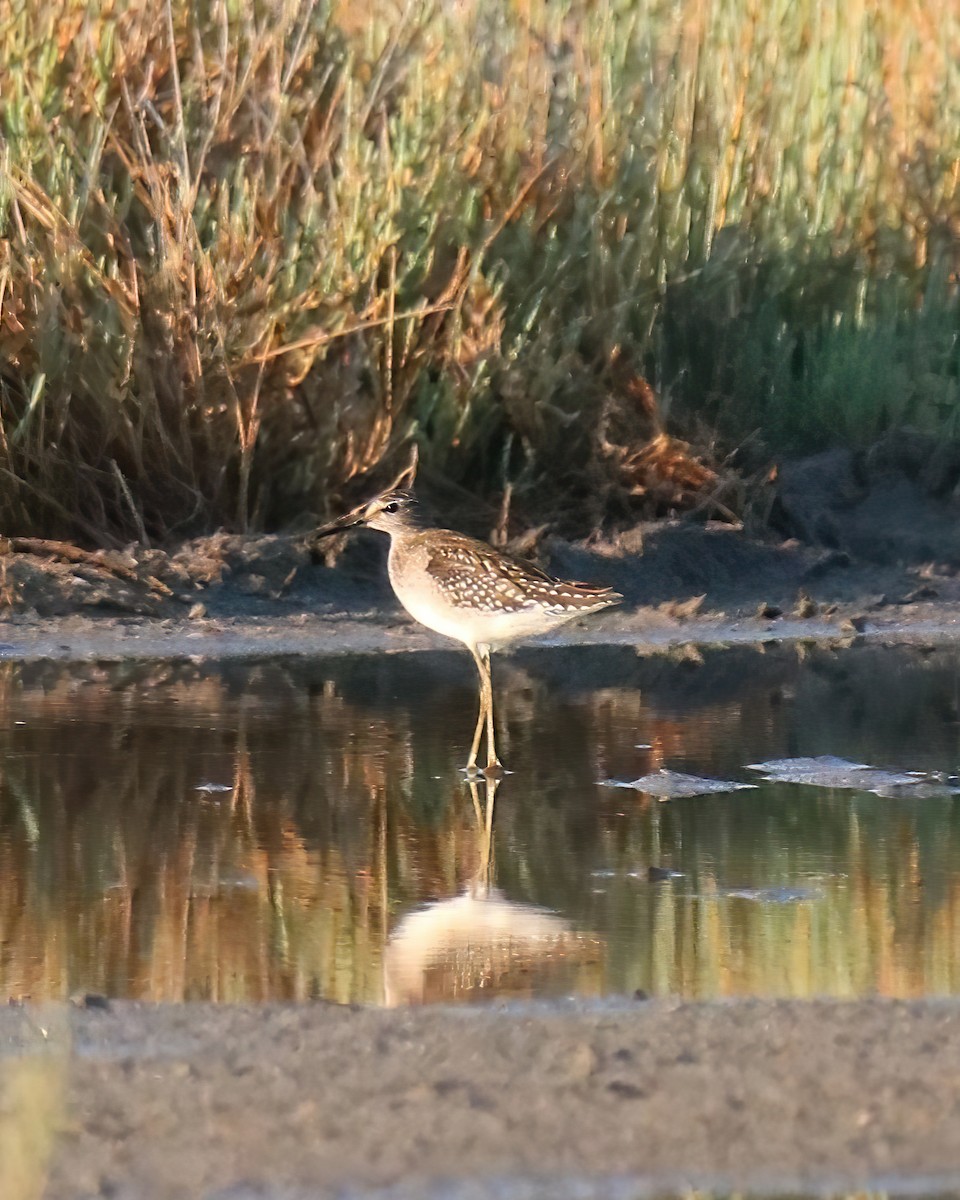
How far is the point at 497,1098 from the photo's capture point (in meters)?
4.15

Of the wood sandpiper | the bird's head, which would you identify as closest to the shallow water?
the wood sandpiper

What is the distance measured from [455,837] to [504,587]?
1.56 meters

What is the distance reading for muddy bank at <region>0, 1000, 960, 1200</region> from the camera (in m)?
3.83

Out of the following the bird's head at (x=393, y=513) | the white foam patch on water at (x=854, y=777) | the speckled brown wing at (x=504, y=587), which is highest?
the speckled brown wing at (x=504, y=587)

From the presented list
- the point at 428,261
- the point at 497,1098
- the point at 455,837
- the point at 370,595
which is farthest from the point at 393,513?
the point at 497,1098

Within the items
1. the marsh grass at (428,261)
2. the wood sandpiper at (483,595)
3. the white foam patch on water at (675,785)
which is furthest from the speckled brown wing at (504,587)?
the marsh grass at (428,261)

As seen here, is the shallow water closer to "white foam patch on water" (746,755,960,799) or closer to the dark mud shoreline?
"white foam patch on water" (746,755,960,799)

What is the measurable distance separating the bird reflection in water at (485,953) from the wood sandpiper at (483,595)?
1.94m

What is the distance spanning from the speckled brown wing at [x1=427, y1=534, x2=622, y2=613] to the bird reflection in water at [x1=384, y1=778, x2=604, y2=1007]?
2.06 m

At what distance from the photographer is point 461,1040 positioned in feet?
14.8

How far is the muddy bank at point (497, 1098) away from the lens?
3.83m

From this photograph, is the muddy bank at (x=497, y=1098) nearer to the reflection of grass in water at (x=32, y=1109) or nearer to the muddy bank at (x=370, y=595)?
the reflection of grass in water at (x=32, y=1109)

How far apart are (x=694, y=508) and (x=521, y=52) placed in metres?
2.43

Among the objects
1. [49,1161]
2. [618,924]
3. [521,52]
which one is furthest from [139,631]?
[49,1161]
